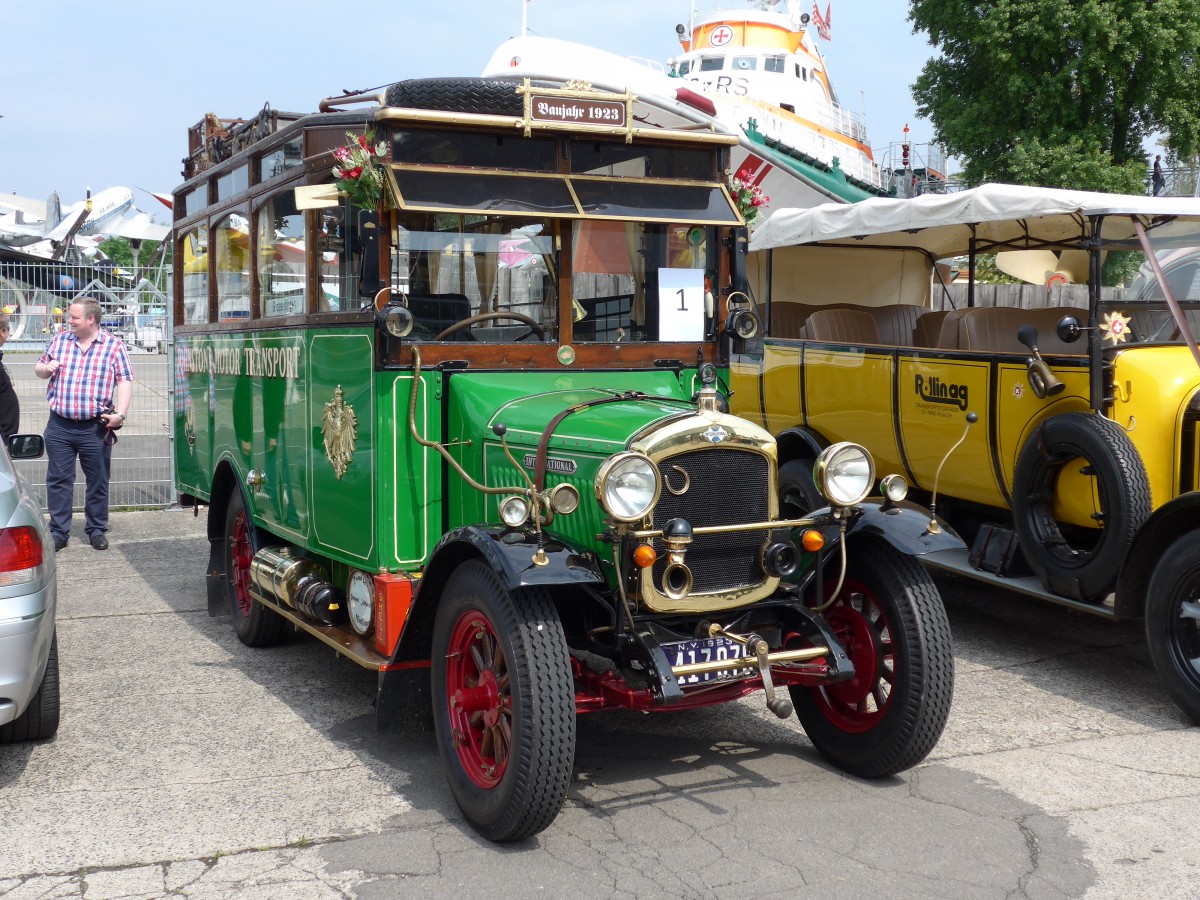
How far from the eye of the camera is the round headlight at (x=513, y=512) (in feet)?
13.3

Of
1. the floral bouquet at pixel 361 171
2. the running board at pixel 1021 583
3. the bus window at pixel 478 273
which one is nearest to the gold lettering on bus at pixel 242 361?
the bus window at pixel 478 273

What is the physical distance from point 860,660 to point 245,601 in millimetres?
3788

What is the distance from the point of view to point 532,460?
15.0ft

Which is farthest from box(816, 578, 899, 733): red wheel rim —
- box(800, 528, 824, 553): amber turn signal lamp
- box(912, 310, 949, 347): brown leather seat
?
box(912, 310, 949, 347): brown leather seat

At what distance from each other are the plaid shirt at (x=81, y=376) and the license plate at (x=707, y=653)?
6.77 metres

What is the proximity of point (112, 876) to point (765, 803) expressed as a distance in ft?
7.26

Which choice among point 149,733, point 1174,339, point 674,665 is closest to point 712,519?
point 674,665

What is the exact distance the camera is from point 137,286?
12133mm

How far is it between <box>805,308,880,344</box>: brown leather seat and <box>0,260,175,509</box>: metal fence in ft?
20.1

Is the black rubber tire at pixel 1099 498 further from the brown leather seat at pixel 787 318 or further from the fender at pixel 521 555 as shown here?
the brown leather seat at pixel 787 318

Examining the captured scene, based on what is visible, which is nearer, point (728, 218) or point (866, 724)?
point (866, 724)

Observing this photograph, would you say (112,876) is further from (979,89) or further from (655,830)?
(979,89)

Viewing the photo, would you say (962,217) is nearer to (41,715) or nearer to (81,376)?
(41,715)

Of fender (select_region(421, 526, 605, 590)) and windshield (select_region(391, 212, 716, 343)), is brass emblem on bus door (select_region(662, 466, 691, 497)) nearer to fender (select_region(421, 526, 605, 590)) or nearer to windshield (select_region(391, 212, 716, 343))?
fender (select_region(421, 526, 605, 590))
